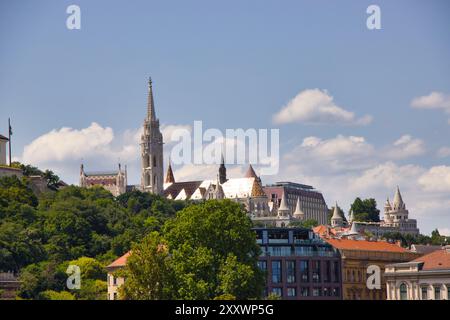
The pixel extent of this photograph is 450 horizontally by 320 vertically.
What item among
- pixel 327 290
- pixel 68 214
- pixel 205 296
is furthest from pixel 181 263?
pixel 68 214

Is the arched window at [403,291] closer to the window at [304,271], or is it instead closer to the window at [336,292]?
the window at [336,292]

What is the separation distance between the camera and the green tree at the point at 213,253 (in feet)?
309

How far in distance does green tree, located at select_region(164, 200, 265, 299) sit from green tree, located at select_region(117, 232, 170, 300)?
0.74 metres

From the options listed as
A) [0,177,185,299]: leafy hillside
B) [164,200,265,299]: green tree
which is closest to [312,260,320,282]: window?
[0,177,185,299]: leafy hillside

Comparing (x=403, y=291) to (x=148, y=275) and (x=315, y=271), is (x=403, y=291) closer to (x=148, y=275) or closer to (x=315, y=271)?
(x=315, y=271)

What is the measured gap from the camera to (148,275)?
9650 centimetres

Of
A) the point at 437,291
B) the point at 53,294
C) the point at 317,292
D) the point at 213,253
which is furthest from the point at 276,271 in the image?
the point at 213,253

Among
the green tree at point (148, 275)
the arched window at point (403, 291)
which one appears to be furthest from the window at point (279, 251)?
the green tree at point (148, 275)

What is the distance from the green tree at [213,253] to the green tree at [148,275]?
0.74 meters

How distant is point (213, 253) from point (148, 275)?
4811 mm
